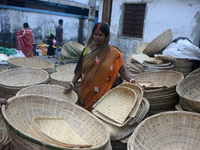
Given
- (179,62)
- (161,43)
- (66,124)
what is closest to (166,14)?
(161,43)

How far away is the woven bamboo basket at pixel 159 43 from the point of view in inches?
143

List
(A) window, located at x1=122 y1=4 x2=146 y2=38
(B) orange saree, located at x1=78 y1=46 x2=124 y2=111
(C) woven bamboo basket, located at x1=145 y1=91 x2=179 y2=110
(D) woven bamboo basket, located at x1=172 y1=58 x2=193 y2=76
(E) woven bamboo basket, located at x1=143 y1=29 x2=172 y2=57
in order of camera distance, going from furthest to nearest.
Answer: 1. (A) window, located at x1=122 y1=4 x2=146 y2=38
2. (E) woven bamboo basket, located at x1=143 y1=29 x2=172 y2=57
3. (D) woven bamboo basket, located at x1=172 y1=58 x2=193 y2=76
4. (C) woven bamboo basket, located at x1=145 y1=91 x2=179 y2=110
5. (B) orange saree, located at x1=78 y1=46 x2=124 y2=111

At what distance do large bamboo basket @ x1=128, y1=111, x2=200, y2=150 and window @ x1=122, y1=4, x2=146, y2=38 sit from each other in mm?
5461

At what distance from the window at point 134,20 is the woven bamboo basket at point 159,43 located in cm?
306

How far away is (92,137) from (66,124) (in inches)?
9.6

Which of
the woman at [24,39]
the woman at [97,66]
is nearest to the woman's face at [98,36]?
the woman at [97,66]

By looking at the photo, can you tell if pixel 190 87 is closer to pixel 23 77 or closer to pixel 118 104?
pixel 118 104

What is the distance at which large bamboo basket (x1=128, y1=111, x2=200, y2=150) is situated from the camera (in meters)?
1.59

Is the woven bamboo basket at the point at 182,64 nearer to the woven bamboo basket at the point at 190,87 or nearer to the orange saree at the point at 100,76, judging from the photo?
the woven bamboo basket at the point at 190,87

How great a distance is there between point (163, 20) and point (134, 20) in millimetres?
1201

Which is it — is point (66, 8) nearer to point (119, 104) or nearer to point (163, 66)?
point (163, 66)

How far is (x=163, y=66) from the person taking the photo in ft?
10.4

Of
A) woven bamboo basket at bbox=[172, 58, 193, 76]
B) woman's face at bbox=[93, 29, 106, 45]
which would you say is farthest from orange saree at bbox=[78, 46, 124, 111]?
woven bamboo basket at bbox=[172, 58, 193, 76]

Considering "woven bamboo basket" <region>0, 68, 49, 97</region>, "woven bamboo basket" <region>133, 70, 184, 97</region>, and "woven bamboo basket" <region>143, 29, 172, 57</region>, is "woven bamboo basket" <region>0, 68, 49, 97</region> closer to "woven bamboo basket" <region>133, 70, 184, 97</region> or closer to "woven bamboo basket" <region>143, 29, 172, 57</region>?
"woven bamboo basket" <region>133, 70, 184, 97</region>
